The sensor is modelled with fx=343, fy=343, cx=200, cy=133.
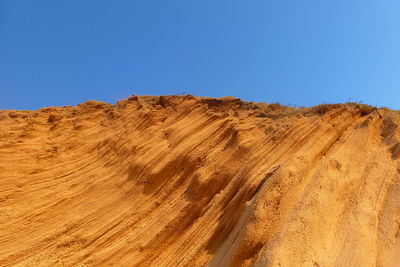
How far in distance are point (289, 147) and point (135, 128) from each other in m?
6.70

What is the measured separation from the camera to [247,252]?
20.1 feet

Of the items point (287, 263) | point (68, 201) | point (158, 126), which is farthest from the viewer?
point (158, 126)

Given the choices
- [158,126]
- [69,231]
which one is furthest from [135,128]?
[69,231]

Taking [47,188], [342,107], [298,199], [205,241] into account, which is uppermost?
[342,107]

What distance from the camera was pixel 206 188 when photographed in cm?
912

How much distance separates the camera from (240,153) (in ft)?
31.1

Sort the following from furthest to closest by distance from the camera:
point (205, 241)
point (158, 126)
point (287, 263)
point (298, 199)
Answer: point (158, 126), point (205, 241), point (298, 199), point (287, 263)

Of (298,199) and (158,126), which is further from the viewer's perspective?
(158,126)

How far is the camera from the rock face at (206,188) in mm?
6250

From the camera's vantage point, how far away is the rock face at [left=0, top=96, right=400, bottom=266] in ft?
20.5

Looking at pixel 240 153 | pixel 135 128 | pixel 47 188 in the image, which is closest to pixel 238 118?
pixel 240 153

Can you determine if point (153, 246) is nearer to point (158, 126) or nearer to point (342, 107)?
point (158, 126)

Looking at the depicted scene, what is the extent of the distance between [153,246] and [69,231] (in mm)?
2806

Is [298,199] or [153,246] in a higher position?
[298,199]
